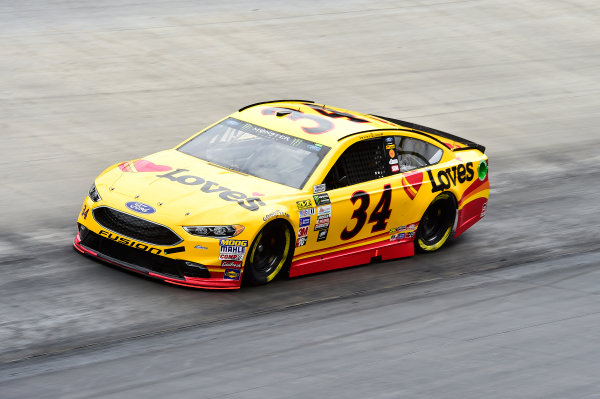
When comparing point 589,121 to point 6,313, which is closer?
point 6,313

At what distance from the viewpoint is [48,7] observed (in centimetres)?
1955

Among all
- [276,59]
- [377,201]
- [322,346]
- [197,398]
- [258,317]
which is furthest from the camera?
[276,59]

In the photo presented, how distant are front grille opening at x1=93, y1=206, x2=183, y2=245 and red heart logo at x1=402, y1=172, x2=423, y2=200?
2.76 metres

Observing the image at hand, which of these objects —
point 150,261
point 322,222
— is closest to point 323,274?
point 322,222

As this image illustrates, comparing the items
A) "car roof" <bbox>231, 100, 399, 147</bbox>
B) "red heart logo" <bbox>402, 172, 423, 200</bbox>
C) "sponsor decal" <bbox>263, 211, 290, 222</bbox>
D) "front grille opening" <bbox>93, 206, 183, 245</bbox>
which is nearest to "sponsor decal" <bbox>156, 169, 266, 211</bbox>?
"sponsor decal" <bbox>263, 211, 290, 222</bbox>

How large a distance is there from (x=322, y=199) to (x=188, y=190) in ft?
4.19

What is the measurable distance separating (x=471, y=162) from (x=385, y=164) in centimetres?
144

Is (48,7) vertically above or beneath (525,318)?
above

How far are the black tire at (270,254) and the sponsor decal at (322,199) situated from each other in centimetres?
42

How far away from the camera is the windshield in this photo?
970 centimetres

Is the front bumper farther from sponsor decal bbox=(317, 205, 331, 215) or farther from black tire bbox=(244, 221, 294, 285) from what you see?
sponsor decal bbox=(317, 205, 331, 215)

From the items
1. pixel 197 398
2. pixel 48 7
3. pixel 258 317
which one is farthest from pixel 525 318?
pixel 48 7

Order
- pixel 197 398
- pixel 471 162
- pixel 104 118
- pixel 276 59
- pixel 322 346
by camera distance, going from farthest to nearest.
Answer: pixel 276 59 → pixel 104 118 → pixel 471 162 → pixel 322 346 → pixel 197 398

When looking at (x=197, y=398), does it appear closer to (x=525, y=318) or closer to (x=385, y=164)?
(x=525, y=318)
